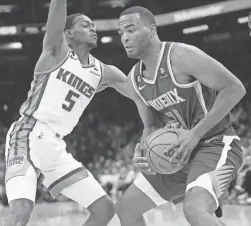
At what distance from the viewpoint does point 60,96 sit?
12.2ft

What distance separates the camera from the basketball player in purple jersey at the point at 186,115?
2.93m

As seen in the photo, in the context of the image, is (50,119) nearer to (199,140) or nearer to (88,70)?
(88,70)

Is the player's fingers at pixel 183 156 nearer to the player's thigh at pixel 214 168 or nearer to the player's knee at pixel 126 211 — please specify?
the player's thigh at pixel 214 168

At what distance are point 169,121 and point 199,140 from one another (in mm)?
379

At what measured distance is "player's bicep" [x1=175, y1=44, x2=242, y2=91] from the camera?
9.73 feet

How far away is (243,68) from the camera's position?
46.9ft

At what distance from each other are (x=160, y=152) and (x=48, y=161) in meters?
0.94

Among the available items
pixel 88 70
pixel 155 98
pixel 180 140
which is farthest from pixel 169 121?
pixel 88 70

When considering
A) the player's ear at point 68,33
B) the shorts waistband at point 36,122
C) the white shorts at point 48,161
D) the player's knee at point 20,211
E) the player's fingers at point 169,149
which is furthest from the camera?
the player's ear at point 68,33

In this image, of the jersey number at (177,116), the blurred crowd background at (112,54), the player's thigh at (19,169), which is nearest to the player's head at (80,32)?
the player's thigh at (19,169)

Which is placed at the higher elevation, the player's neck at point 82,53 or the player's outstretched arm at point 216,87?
the player's neck at point 82,53

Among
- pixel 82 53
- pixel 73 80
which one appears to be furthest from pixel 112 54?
pixel 73 80

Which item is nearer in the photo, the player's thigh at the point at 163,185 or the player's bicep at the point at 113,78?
the player's thigh at the point at 163,185

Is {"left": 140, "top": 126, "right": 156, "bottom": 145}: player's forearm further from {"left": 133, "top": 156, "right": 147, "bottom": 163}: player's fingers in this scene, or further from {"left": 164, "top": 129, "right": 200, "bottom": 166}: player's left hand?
{"left": 164, "top": 129, "right": 200, "bottom": 166}: player's left hand
